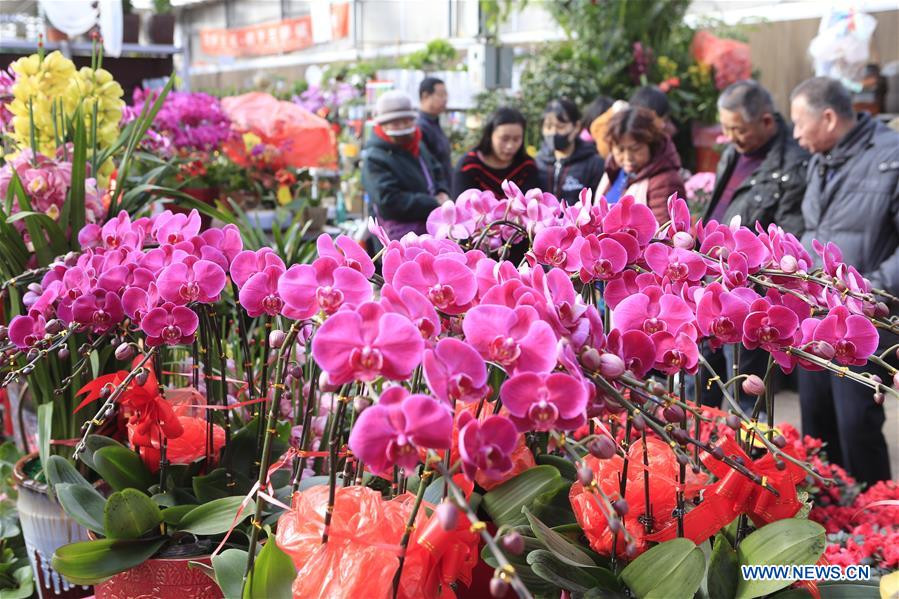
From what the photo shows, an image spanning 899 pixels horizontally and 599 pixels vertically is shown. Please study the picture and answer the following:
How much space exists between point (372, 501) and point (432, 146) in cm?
382

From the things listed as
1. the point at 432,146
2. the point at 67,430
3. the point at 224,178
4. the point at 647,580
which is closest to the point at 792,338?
the point at 647,580

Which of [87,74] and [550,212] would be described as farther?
[87,74]

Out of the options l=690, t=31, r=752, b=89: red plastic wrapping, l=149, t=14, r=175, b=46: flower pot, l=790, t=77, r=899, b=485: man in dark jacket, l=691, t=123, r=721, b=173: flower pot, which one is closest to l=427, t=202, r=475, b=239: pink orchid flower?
l=790, t=77, r=899, b=485: man in dark jacket

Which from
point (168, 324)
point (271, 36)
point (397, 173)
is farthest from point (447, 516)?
point (271, 36)

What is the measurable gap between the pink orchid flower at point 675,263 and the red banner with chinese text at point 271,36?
11.6 metres

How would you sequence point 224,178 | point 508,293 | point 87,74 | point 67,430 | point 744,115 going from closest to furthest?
point 508,293
point 67,430
point 87,74
point 744,115
point 224,178

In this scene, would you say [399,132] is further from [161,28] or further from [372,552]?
[372,552]

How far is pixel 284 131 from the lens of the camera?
147 inches

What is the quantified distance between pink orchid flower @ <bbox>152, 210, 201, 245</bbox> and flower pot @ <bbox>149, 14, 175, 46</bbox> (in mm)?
3638

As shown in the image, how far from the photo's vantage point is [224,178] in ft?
11.5

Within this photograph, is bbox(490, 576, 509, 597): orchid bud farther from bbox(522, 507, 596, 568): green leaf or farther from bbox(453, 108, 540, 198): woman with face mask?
bbox(453, 108, 540, 198): woman with face mask

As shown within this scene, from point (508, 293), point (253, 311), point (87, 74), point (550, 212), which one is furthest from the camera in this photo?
point (87, 74)

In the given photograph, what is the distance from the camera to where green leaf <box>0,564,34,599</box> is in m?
1.34

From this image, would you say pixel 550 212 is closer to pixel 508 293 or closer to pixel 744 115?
pixel 508 293
